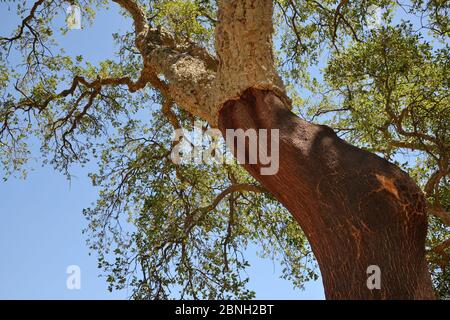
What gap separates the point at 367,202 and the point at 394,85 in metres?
4.57

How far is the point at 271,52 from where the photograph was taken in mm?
5660

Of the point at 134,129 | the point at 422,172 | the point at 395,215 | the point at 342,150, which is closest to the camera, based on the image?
the point at 395,215

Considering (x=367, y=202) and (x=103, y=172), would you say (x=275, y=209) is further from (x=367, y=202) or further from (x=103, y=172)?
(x=367, y=202)

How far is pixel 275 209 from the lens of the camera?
383 inches

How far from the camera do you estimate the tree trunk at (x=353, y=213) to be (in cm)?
373

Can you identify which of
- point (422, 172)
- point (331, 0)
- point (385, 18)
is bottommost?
point (422, 172)

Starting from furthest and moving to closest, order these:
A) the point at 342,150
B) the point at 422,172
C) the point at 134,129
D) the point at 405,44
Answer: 1. the point at 134,129
2. the point at 422,172
3. the point at 405,44
4. the point at 342,150

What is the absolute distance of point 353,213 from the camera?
12.8 feet

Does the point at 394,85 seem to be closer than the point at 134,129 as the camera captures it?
Yes

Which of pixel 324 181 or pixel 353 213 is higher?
pixel 324 181

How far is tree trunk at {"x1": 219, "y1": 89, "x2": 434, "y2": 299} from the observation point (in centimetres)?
373

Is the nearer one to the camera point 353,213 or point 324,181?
point 353,213
